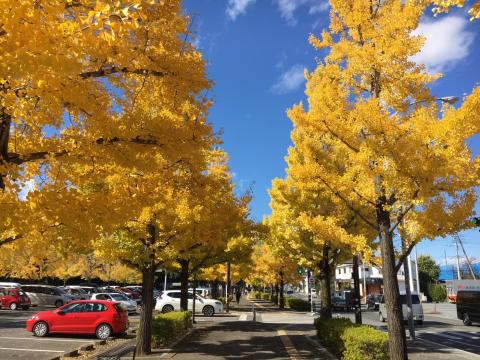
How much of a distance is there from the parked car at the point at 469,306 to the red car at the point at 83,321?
64.5 feet

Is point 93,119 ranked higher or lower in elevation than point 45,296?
higher

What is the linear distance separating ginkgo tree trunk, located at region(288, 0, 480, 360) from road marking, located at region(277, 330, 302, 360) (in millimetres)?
4279

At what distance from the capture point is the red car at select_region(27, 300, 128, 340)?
15.8m

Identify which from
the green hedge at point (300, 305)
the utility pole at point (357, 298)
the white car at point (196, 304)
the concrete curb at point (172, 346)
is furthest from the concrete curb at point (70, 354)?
the green hedge at point (300, 305)

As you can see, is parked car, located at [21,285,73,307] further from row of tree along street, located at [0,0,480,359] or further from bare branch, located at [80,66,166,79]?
bare branch, located at [80,66,166,79]

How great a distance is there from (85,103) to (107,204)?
156 centimetres

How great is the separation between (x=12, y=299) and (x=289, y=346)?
2425 cm

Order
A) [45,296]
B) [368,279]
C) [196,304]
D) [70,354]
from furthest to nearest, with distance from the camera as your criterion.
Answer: [368,279] < [45,296] < [196,304] < [70,354]

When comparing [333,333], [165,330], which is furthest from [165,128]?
[165,330]

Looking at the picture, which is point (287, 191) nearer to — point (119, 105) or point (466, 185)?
point (466, 185)

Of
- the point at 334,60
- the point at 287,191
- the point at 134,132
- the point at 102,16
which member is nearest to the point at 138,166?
the point at 134,132

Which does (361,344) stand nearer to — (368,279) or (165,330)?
(165,330)

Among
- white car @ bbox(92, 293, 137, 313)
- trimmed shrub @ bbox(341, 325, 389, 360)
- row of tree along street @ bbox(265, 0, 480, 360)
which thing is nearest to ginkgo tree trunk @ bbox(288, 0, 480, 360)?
row of tree along street @ bbox(265, 0, 480, 360)

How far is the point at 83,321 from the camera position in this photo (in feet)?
52.3
